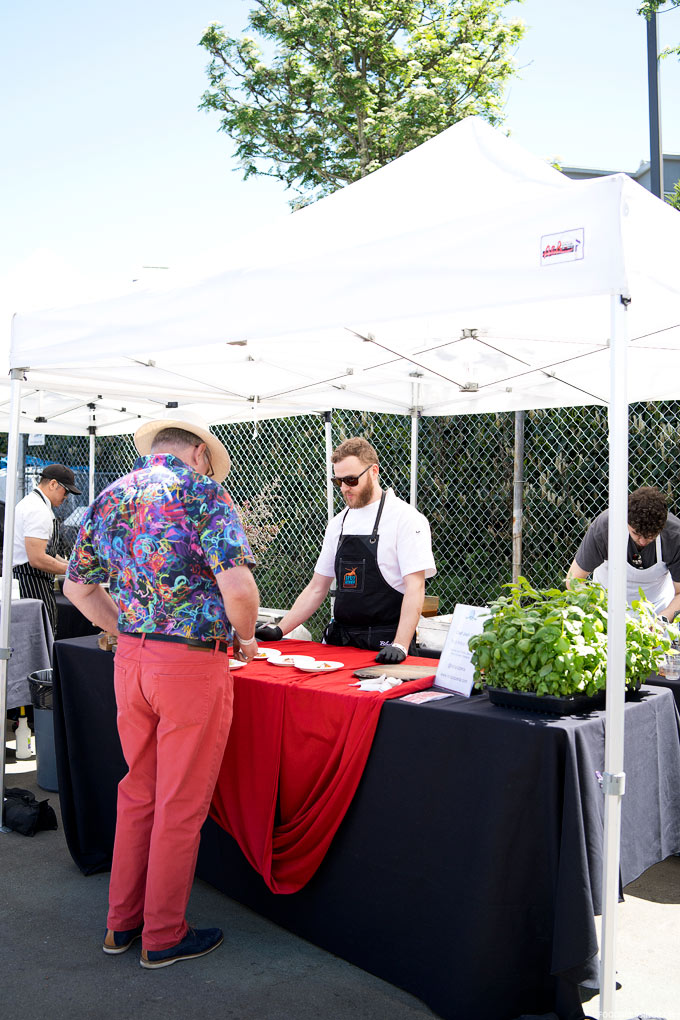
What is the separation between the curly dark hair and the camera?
3.69m

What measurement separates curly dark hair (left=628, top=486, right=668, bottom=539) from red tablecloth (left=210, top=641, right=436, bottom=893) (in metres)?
1.26

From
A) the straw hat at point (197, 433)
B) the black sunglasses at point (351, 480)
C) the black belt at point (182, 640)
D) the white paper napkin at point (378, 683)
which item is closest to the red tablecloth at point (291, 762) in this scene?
the white paper napkin at point (378, 683)

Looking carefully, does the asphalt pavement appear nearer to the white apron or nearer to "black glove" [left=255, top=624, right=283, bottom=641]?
"black glove" [left=255, top=624, right=283, bottom=641]

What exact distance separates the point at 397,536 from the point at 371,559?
0.49 ft

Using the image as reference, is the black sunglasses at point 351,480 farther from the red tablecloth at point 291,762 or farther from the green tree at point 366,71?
the green tree at point 366,71

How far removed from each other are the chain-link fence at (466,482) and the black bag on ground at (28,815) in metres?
2.50

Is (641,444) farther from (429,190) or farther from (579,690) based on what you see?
(579,690)

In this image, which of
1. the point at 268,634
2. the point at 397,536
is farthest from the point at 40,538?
the point at 397,536

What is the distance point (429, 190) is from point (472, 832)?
81.5 inches

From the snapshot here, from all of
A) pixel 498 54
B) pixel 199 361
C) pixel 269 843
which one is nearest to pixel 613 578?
pixel 269 843

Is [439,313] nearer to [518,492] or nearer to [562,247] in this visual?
[562,247]

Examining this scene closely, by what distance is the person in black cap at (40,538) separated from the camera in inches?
213

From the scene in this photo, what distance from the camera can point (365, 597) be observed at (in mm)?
3689

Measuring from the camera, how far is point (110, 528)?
2.75 m
